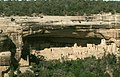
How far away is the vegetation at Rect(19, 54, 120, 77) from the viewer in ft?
95.9

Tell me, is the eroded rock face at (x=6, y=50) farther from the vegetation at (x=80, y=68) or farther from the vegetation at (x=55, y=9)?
the vegetation at (x=55, y=9)

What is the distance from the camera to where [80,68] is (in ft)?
100

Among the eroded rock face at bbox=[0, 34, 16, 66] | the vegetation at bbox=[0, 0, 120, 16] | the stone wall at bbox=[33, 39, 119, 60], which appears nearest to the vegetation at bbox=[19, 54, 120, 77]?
the stone wall at bbox=[33, 39, 119, 60]

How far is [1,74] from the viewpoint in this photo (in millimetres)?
27578

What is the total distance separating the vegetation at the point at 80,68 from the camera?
95.9 feet

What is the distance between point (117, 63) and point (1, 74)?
7398 mm

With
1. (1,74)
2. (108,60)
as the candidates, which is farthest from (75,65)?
(1,74)

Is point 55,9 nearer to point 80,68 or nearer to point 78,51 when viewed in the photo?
point 78,51

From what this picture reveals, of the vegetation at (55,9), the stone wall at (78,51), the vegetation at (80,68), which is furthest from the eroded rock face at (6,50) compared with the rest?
the vegetation at (55,9)

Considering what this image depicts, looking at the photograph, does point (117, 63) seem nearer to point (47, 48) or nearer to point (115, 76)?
point (115, 76)

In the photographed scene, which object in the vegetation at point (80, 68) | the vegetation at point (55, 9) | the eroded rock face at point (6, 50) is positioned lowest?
the vegetation at point (80, 68)

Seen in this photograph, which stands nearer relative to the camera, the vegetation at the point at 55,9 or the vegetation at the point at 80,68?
the vegetation at the point at 80,68

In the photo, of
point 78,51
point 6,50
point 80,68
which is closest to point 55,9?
point 78,51

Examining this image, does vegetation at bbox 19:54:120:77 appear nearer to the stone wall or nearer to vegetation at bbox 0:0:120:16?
the stone wall
